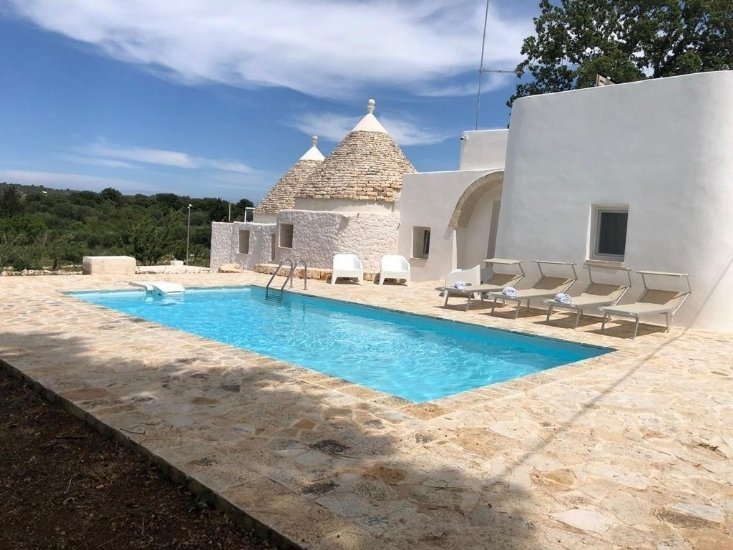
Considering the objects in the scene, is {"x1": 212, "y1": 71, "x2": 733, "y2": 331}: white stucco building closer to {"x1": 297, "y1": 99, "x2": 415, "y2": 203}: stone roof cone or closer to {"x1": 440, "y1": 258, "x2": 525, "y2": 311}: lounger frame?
{"x1": 440, "y1": 258, "x2": 525, "y2": 311}: lounger frame

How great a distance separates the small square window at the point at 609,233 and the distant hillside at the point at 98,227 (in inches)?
685

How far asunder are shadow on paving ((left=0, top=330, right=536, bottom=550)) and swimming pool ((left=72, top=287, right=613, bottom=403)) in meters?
1.98

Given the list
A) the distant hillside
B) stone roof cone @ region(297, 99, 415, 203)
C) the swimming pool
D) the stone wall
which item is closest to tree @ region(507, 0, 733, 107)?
stone roof cone @ region(297, 99, 415, 203)

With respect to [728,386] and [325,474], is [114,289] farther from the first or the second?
[728,386]

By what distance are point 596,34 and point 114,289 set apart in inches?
1052

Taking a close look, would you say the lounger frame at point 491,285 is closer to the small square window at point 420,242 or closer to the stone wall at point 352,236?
the small square window at point 420,242

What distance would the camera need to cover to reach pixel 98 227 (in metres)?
50.2

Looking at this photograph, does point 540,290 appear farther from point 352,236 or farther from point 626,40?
point 626,40

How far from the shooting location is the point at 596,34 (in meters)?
28.5

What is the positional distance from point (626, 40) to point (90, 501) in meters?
32.2

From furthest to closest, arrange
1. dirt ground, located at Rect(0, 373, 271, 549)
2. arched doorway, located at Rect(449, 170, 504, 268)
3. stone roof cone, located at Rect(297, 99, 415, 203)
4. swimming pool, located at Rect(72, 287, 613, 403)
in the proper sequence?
1. stone roof cone, located at Rect(297, 99, 415, 203)
2. arched doorway, located at Rect(449, 170, 504, 268)
3. swimming pool, located at Rect(72, 287, 613, 403)
4. dirt ground, located at Rect(0, 373, 271, 549)

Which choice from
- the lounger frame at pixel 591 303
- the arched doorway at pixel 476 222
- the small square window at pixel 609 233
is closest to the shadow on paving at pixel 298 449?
the lounger frame at pixel 591 303

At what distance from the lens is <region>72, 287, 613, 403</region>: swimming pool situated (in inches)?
305

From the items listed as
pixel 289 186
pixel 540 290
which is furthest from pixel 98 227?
pixel 540 290
